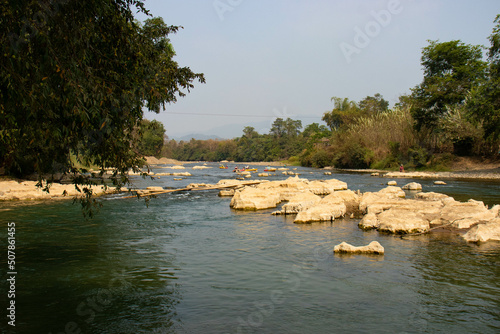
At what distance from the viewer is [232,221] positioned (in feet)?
50.4

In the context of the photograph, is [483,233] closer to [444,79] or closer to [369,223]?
[369,223]

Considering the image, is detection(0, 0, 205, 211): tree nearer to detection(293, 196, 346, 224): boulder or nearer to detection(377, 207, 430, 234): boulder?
detection(293, 196, 346, 224): boulder

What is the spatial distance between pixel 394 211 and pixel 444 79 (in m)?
39.8

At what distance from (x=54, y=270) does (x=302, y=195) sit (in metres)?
11.7

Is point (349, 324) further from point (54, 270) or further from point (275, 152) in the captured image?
point (275, 152)

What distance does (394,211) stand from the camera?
13.8m

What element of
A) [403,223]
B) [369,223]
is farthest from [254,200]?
[403,223]

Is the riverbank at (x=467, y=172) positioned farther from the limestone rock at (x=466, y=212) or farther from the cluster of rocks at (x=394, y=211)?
the limestone rock at (x=466, y=212)

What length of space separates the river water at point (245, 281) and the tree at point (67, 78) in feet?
8.12

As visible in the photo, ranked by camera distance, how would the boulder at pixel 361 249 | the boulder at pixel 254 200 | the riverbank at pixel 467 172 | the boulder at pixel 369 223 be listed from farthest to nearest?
the riverbank at pixel 467 172, the boulder at pixel 254 200, the boulder at pixel 369 223, the boulder at pixel 361 249

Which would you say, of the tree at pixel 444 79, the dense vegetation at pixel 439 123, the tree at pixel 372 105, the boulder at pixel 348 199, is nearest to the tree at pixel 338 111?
the tree at pixel 372 105

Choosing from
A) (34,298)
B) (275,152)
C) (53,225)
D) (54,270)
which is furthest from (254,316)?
(275,152)

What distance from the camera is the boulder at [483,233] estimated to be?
37.3 ft

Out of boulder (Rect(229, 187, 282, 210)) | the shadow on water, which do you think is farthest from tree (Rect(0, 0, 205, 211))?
boulder (Rect(229, 187, 282, 210))
